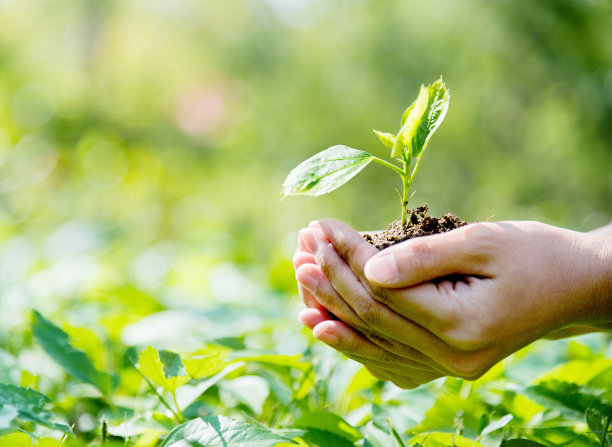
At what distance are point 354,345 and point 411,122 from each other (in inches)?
13.3

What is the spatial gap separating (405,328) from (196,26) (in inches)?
414

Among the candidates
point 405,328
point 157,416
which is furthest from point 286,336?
point 405,328

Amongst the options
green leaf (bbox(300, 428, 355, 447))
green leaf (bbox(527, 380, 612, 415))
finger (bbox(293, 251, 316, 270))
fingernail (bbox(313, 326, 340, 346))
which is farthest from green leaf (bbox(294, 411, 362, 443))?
green leaf (bbox(527, 380, 612, 415))

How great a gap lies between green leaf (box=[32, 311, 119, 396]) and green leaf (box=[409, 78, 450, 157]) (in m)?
0.67

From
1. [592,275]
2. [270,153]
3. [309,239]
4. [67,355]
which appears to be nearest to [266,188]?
[270,153]

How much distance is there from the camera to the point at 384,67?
4.71 meters

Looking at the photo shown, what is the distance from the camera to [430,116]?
0.79 metres

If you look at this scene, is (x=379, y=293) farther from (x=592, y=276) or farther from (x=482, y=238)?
(x=592, y=276)

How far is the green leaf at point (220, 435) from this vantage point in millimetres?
665

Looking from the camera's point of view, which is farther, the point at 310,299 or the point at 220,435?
the point at 310,299

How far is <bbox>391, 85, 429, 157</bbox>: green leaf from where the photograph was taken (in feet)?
2.45

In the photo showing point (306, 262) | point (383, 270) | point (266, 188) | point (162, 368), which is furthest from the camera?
point (266, 188)

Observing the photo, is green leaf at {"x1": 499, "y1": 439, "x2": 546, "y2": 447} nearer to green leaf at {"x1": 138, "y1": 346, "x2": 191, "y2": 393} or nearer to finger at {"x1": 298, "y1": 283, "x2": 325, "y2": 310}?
finger at {"x1": 298, "y1": 283, "x2": 325, "y2": 310}

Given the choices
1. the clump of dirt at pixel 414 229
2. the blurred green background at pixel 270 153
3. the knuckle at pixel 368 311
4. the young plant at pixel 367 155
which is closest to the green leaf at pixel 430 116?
the young plant at pixel 367 155
